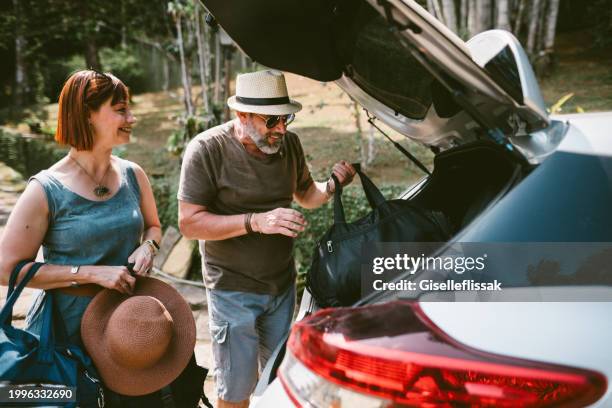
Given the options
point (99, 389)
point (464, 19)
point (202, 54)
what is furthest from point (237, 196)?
point (464, 19)

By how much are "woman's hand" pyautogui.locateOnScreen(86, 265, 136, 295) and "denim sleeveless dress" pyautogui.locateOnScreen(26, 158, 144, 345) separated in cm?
9

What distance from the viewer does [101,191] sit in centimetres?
235

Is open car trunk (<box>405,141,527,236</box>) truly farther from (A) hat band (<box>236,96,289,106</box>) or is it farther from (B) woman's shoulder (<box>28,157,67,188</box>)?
(B) woman's shoulder (<box>28,157,67,188</box>)

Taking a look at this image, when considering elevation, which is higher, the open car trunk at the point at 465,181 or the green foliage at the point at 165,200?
the open car trunk at the point at 465,181

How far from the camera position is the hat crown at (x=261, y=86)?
267 centimetres

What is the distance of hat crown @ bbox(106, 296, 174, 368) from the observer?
211 cm

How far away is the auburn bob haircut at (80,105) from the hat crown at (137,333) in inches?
25.1

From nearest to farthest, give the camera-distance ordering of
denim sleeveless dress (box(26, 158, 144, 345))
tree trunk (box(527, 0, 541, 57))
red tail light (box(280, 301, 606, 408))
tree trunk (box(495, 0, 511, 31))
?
red tail light (box(280, 301, 606, 408)) → denim sleeveless dress (box(26, 158, 144, 345)) → tree trunk (box(495, 0, 511, 31)) → tree trunk (box(527, 0, 541, 57))

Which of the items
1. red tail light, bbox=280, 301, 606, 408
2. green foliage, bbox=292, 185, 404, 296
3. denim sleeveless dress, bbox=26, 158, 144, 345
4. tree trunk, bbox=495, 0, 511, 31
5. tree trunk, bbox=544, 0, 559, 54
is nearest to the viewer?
red tail light, bbox=280, 301, 606, 408

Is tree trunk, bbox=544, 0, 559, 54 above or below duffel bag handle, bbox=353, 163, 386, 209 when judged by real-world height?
below

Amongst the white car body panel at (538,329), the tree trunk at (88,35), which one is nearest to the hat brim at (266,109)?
the white car body panel at (538,329)

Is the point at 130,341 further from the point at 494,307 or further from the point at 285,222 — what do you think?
the point at 494,307

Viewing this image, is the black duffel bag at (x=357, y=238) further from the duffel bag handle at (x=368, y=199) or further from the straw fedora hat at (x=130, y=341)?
the straw fedora hat at (x=130, y=341)

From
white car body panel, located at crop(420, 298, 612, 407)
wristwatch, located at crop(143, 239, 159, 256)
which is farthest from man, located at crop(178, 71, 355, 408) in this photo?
white car body panel, located at crop(420, 298, 612, 407)
